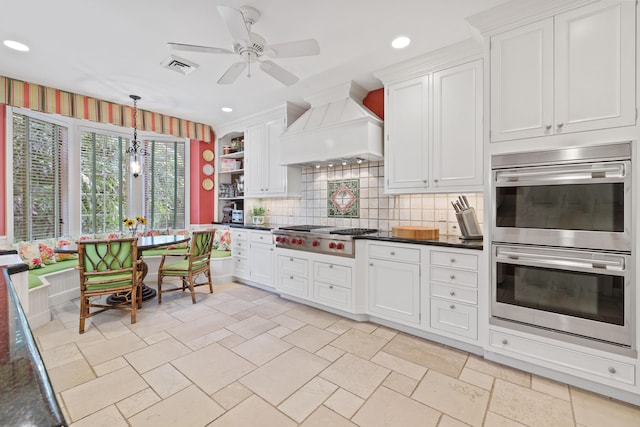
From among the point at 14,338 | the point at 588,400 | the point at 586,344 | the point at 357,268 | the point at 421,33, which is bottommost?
the point at 588,400

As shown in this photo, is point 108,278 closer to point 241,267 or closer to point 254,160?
point 241,267

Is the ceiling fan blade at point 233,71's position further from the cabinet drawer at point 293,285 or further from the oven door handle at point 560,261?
the oven door handle at point 560,261

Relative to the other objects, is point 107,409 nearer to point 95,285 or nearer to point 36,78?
point 95,285

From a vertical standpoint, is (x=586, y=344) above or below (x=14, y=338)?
below

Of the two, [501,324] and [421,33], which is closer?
[501,324]

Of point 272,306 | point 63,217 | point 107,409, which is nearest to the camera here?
point 107,409

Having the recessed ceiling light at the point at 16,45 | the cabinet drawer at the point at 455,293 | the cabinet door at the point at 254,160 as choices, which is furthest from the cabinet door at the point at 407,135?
the recessed ceiling light at the point at 16,45

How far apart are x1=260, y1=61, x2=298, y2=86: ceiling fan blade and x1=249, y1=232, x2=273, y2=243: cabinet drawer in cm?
214

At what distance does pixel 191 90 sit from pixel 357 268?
2.95 meters

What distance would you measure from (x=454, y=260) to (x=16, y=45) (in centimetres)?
431

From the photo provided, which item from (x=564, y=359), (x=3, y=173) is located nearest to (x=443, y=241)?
(x=564, y=359)

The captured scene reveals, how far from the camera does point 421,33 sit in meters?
2.44

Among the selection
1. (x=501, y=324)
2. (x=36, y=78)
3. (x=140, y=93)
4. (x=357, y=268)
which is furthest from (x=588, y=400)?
(x=36, y=78)

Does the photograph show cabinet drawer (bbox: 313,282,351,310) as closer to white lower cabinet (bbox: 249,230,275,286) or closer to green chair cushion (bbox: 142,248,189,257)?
white lower cabinet (bbox: 249,230,275,286)
